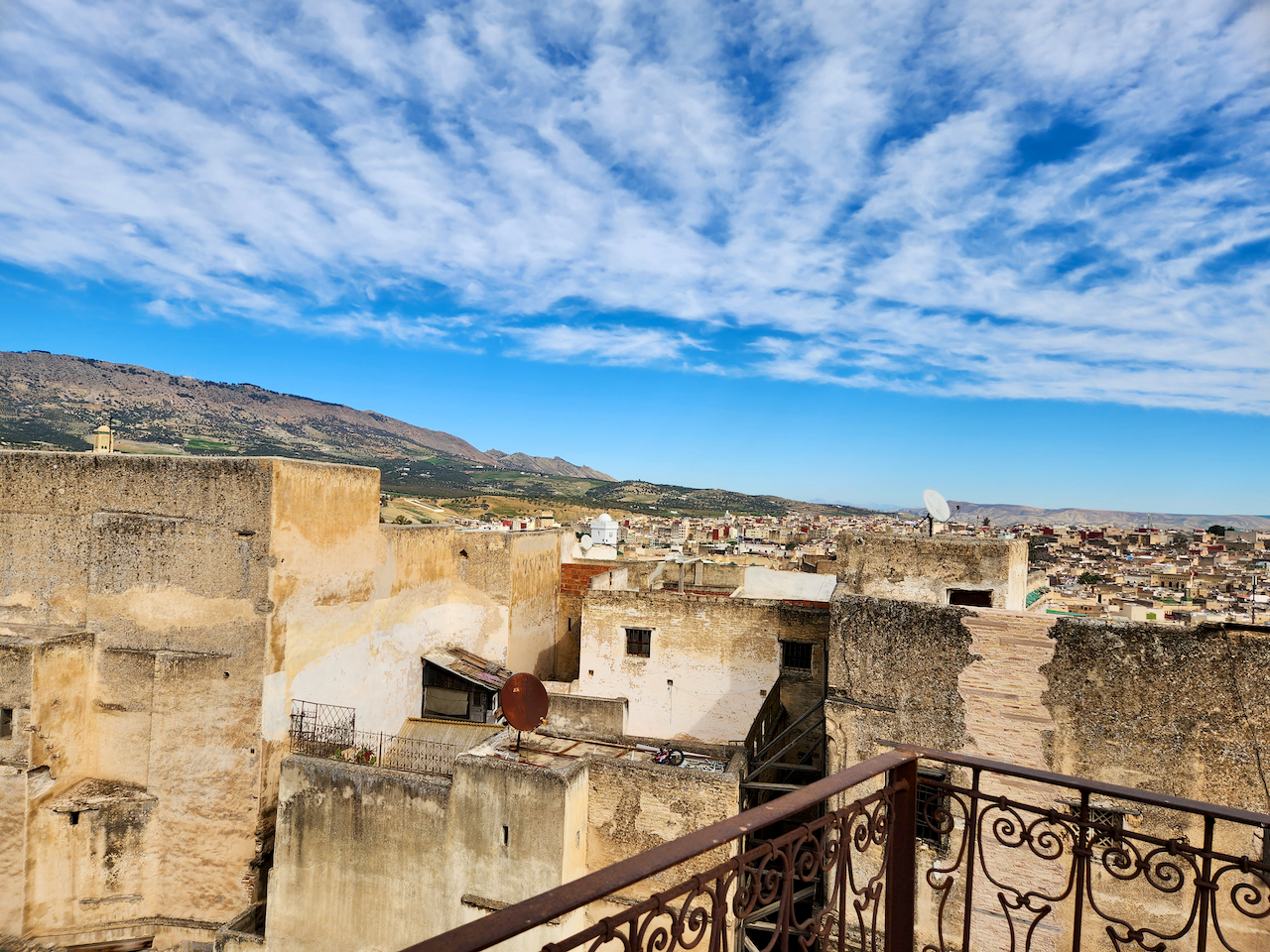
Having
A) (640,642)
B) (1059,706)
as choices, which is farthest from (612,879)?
(640,642)

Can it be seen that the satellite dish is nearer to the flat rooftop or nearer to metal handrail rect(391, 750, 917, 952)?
the flat rooftop

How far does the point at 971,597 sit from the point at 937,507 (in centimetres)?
235

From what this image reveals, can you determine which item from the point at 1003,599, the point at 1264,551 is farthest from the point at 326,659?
the point at 1264,551

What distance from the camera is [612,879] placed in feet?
7.63

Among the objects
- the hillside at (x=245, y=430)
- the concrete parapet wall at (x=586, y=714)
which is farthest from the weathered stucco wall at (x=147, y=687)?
the hillside at (x=245, y=430)

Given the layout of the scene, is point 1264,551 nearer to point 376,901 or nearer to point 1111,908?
point 1111,908

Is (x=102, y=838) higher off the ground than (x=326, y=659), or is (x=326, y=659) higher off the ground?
(x=326, y=659)

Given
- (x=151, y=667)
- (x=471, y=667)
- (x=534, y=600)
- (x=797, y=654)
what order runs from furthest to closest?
(x=534, y=600) → (x=471, y=667) → (x=797, y=654) → (x=151, y=667)

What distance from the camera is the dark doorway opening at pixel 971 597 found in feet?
39.0

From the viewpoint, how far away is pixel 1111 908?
7961 mm

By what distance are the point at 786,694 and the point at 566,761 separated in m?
5.72

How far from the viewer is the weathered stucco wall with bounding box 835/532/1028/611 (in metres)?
11.7

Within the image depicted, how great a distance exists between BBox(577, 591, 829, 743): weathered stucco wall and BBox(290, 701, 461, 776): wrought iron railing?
13.2 ft

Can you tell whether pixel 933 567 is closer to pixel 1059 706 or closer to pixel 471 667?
pixel 1059 706
